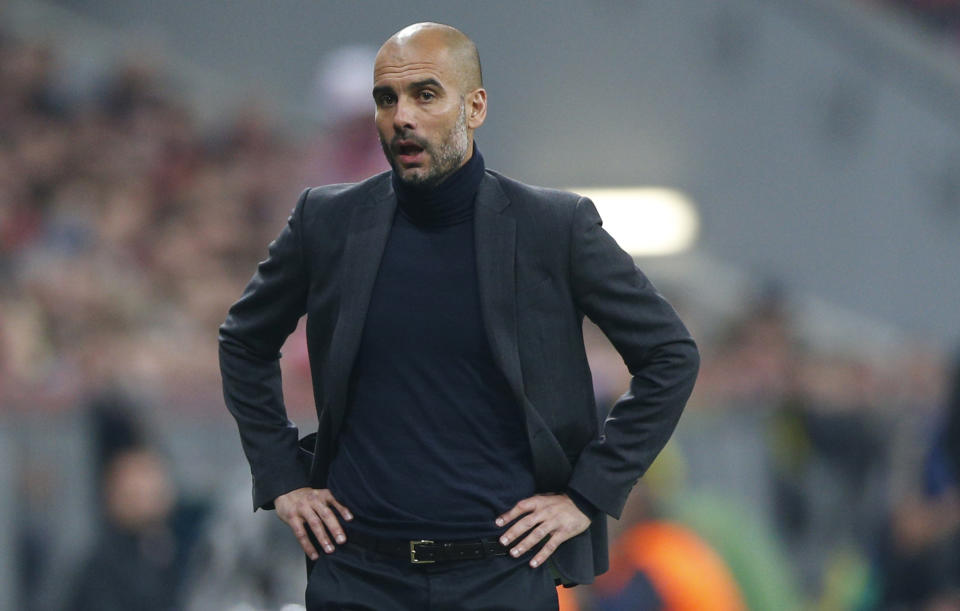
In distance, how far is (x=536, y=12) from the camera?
424 inches

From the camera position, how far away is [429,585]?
304 cm

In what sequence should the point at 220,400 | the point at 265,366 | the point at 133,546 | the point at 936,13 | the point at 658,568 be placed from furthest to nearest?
the point at 936,13, the point at 658,568, the point at 220,400, the point at 133,546, the point at 265,366

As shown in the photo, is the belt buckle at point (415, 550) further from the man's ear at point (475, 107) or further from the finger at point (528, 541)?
the man's ear at point (475, 107)

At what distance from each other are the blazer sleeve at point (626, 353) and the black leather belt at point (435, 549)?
0.20 m

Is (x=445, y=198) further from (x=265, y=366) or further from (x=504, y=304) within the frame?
(x=265, y=366)

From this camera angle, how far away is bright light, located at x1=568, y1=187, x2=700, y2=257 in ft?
34.8

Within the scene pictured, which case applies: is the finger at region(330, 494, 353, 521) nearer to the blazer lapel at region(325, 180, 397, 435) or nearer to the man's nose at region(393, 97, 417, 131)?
the blazer lapel at region(325, 180, 397, 435)

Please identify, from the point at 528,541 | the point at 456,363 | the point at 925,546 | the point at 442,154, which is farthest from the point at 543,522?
the point at 925,546

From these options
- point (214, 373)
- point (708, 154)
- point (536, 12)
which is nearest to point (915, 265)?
point (708, 154)

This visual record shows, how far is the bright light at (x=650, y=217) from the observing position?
34.8 feet

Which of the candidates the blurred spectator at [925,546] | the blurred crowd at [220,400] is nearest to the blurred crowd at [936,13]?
the blurred crowd at [220,400]

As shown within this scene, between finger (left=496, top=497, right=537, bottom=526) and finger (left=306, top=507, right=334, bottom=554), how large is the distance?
0.33 m

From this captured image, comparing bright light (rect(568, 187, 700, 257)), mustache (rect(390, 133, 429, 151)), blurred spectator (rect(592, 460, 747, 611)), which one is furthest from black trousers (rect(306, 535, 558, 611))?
bright light (rect(568, 187, 700, 257))

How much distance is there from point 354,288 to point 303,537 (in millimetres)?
498
